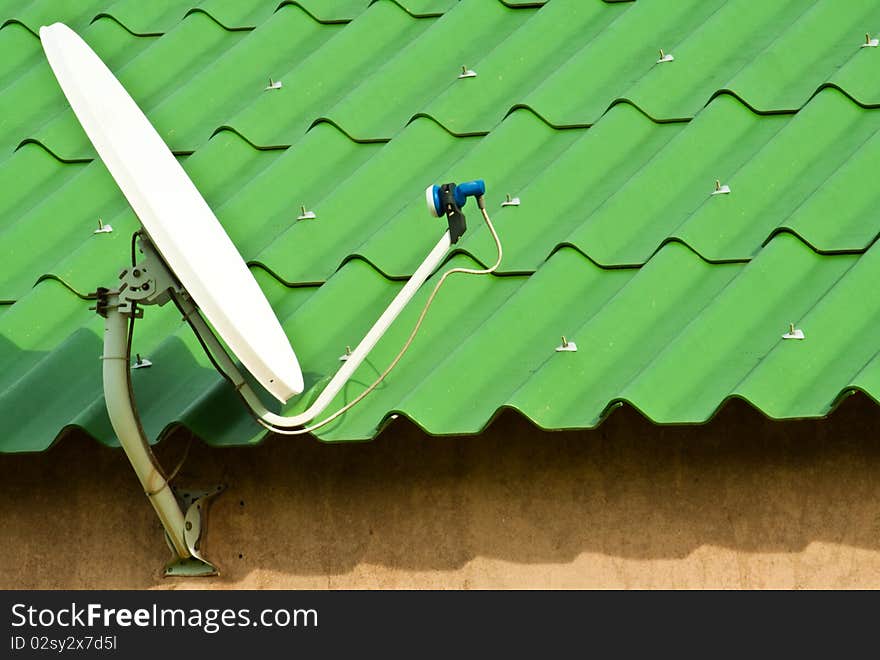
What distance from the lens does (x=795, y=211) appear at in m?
4.83

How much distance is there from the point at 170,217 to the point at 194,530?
3.29 ft

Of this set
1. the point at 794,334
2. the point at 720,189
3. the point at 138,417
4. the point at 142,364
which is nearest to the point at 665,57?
the point at 720,189

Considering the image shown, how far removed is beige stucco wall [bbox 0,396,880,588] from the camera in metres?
4.30

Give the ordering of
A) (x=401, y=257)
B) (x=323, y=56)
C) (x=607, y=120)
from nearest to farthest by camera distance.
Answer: (x=401, y=257) < (x=607, y=120) < (x=323, y=56)

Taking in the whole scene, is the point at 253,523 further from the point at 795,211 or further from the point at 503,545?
the point at 795,211

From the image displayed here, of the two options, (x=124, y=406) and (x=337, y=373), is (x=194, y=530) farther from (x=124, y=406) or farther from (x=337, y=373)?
(x=337, y=373)

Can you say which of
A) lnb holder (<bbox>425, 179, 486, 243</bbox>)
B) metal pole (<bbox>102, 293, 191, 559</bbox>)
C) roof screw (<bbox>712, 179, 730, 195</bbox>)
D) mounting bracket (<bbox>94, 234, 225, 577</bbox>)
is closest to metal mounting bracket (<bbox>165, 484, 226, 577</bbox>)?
mounting bracket (<bbox>94, 234, 225, 577</bbox>)

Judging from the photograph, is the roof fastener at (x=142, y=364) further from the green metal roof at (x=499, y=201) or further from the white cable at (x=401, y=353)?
the white cable at (x=401, y=353)

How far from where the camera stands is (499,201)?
521 centimetres

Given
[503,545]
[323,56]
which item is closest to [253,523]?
[503,545]

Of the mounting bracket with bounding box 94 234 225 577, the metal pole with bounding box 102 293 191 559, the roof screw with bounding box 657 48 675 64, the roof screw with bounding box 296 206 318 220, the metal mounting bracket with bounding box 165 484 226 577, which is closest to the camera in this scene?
the mounting bracket with bounding box 94 234 225 577

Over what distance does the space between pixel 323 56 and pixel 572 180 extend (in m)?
1.45

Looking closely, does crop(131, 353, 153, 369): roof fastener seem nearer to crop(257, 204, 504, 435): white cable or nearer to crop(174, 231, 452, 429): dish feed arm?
crop(174, 231, 452, 429): dish feed arm

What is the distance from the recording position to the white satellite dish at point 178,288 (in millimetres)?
3990
